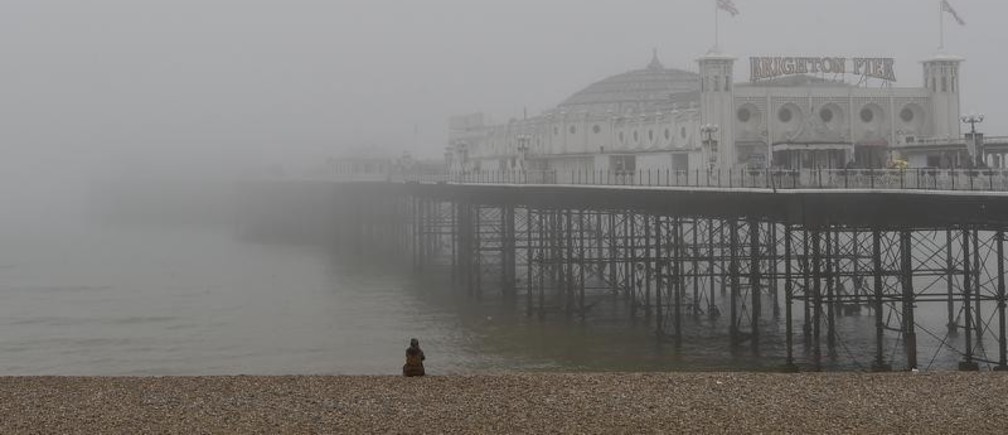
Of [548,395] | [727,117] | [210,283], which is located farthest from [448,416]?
[210,283]

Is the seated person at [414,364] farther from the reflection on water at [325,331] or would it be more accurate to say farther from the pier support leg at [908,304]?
the pier support leg at [908,304]

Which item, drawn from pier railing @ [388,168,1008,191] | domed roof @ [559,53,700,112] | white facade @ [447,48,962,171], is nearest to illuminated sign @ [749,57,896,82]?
white facade @ [447,48,962,171]

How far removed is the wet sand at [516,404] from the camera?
15633mm

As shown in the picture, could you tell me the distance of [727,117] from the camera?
45.4 m

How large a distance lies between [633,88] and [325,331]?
46.5 m

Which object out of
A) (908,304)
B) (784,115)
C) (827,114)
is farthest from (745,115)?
(908,304)

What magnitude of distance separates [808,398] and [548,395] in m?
3.96

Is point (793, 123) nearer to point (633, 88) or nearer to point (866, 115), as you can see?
point (866, 115)

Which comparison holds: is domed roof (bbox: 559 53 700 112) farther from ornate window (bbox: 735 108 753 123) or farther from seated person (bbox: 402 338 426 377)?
seated person (bbox: 402 338 426 377)

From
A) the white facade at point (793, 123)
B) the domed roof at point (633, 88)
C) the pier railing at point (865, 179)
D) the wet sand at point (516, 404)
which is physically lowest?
the wet sand at point (516, 404)

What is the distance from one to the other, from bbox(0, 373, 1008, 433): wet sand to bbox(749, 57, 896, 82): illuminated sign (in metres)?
29.4

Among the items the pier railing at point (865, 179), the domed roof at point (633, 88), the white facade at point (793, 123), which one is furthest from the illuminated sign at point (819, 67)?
the domed roof at point (633, 88)

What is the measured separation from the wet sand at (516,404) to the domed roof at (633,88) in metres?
57.8

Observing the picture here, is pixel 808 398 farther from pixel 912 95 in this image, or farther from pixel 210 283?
pixel 210 283
